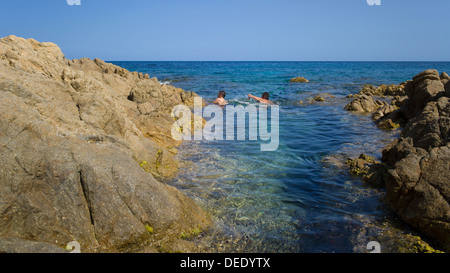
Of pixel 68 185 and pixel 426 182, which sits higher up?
pixel 68 185

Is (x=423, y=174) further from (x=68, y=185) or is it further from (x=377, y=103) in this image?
(x=377, y=103)

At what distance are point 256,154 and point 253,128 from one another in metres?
4.75

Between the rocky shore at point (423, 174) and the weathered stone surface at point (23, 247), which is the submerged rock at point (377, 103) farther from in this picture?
the weathered stone surface at point (23, 247)

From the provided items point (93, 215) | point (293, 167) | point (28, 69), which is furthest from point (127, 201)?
point (293, 167)

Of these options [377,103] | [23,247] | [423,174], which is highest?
[377,103]

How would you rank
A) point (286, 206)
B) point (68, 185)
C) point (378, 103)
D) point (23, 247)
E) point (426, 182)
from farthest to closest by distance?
point (378, 103) < point (286, 206) < point (426, 182) < point (68, 185) < point (23, 247)

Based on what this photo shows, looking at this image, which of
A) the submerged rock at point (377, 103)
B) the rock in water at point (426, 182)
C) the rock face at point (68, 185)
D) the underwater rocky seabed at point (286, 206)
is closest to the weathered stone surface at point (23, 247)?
the rock face at point (68, 185)

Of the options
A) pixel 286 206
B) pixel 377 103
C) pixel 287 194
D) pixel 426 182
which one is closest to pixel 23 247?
pixel 286 206

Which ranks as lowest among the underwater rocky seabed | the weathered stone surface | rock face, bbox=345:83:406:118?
the underwater rocky seabed

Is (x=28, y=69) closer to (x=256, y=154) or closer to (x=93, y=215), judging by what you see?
(x=93, y=215)

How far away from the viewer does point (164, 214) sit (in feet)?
17.2

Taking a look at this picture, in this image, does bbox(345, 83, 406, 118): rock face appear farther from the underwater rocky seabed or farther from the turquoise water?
the underwater rocky seabed

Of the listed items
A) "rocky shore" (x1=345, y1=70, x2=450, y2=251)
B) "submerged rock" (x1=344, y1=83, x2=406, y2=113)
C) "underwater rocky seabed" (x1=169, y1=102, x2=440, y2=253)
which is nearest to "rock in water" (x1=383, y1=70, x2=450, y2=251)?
"rocky shore" (x1=345, y1=70, x2=450, y2=251)

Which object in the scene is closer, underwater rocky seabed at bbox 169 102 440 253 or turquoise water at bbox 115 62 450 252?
underwater rocky seabed at bbox 169 102 440 253
